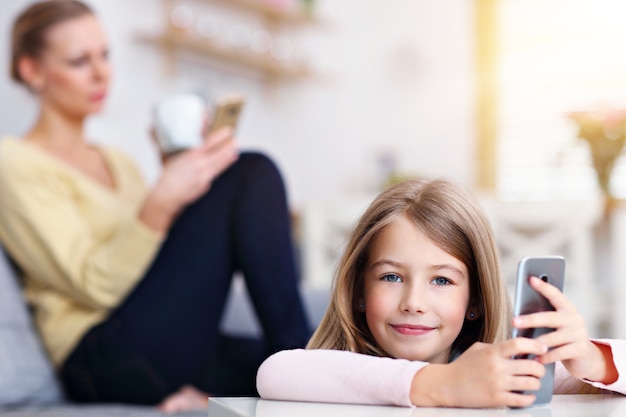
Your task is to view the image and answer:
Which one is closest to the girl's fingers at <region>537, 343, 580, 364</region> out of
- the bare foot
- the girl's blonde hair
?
the girl's blonde hair

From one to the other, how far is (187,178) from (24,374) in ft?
1.44

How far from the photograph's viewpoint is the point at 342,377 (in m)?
0.72

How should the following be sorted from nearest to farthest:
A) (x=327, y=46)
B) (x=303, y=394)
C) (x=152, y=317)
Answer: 1. (x=303, y=394)
2. (x=152, y=317)
3. (x=327, y=46)

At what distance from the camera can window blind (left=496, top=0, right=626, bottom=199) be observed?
3953 millimetres

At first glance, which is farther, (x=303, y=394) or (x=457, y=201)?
(x=457, y=201)

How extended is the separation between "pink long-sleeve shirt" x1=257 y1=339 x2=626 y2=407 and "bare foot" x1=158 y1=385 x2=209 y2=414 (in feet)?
2.85

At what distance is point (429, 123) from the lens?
4277mm

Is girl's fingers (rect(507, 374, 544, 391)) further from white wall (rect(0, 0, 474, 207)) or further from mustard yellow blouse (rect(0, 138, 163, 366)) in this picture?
white wall (rect(0, 0, 474, 207))

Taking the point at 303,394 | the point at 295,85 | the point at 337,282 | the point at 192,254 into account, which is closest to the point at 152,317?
the point at 192,254

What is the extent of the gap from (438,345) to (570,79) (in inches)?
132

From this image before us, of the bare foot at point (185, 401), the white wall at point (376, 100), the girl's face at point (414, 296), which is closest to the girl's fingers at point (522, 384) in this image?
the girl's face at point (414, 296)

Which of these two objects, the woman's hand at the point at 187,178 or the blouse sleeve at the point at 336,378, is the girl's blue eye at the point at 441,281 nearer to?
the blouse sleeve at the point at 336,378

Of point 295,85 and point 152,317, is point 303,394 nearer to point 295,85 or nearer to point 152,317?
point 152,317

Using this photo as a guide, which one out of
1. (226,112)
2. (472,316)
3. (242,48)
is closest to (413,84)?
(242,48)
